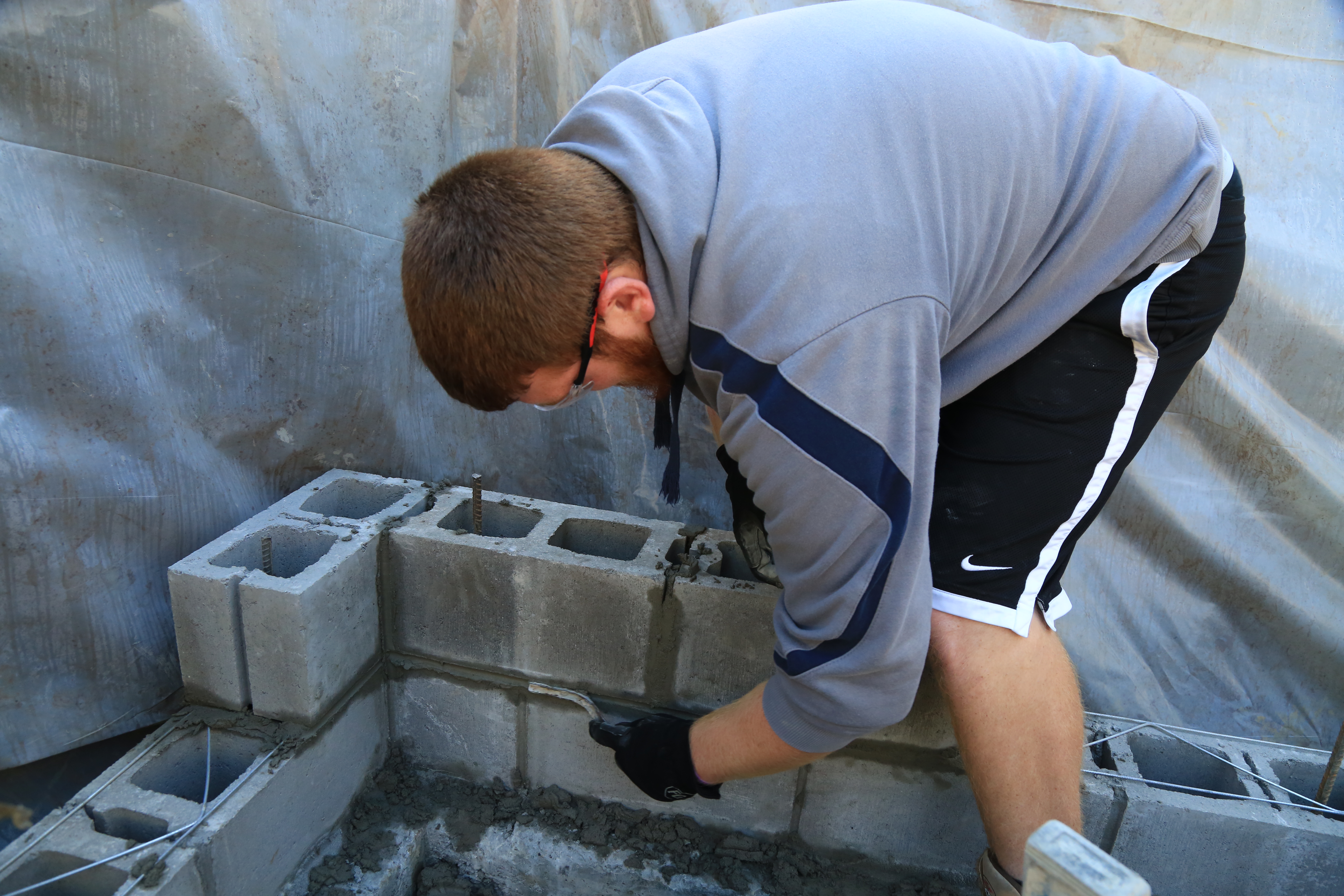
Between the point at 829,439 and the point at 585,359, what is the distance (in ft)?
1.29

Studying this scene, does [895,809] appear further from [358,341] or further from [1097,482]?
[358,341]

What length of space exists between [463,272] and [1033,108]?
0.85m

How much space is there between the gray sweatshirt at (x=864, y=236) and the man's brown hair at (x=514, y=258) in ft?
0.19

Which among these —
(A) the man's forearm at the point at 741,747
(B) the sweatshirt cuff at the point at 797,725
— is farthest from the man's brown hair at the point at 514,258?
(A) the man's forearm at the point at 741,747

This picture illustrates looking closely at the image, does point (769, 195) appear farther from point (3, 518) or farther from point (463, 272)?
point (3, 518)

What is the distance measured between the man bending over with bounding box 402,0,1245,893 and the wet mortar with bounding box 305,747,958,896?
0.63 m

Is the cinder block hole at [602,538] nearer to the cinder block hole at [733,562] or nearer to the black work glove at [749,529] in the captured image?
the cinder block hole at [733,562]

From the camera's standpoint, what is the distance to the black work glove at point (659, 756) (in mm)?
1665

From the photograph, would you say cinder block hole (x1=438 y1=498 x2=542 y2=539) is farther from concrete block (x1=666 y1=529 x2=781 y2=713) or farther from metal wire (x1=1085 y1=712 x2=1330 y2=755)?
metal wire (x1=1085 y1=712 x2=1330 y2=755)

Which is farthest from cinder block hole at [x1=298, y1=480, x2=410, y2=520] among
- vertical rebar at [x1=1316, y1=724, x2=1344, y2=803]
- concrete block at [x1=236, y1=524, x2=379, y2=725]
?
vertical rebar at [x1=1316, y1=724, x2=1344, y2=803]

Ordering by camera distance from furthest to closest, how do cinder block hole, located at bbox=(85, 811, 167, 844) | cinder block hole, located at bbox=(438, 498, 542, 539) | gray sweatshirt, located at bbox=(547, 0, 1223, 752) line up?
1. cinder block hole, located at bbox=(438, 498, 542, 539)
2. cinder block hole, located at bbox=(85, 811, 167, 844)
3. gray sweatshirt, located at bbox=(547, 0, 1223, 752)

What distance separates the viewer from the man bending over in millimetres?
1070

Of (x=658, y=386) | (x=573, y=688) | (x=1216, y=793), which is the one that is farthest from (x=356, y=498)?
(x=1216, y=793)

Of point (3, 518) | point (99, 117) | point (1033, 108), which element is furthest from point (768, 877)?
point (99, 117)
